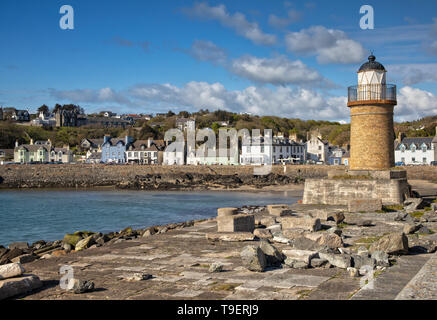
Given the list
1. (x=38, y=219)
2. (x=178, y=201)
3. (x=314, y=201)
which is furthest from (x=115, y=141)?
(x=314, y=201)

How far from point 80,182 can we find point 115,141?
25950 millimetres

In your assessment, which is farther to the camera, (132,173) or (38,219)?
(132,173)

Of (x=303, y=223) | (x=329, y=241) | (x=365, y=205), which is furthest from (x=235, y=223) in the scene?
(x=365, y=205)

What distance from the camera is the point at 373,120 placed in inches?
881

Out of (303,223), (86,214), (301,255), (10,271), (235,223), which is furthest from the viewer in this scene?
(86,214)

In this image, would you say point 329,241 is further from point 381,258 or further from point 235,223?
point 235,223

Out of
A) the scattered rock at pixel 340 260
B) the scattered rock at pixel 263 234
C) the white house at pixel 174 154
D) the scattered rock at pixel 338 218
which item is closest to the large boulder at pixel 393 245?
the scattered rock at pixel 340 260

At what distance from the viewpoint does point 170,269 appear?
27.3ft

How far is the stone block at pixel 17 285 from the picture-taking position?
655 centimetres

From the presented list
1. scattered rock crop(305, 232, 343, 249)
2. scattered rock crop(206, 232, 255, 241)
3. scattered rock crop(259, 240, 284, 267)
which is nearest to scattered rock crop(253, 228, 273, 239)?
scattered rock crop(206, 232, 255, 241)

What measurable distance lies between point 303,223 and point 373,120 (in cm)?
1180

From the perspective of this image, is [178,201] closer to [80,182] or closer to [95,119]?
[80,182]

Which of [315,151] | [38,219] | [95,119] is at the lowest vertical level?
[38,219]

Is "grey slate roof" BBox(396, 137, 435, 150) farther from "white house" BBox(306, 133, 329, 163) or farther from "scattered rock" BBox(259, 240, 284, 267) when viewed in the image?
"scattered rock" BBox(259, 240, 284, 267)
